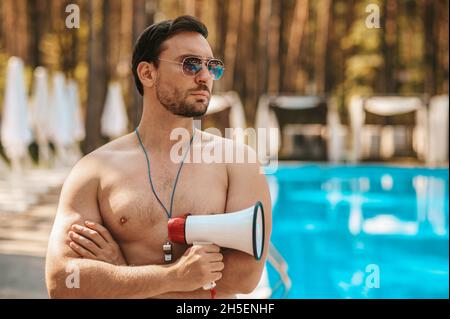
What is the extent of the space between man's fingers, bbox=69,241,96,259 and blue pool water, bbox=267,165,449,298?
1.17m

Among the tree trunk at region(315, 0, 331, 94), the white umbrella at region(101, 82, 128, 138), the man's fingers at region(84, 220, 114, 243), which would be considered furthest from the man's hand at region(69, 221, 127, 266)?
the tree trunk at region(315, 0, 331, 94)

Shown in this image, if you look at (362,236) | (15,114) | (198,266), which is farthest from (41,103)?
(198,266)

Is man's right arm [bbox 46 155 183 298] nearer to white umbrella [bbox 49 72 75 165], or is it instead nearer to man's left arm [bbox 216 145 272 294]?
man's left arm [bbox 216 145 272 294]

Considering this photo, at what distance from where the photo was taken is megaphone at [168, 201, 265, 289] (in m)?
1.45

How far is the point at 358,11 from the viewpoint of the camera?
105 ft

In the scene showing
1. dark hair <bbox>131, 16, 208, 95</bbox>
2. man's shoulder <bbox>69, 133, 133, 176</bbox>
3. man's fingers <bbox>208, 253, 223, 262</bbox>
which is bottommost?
man's fingers <bbox>208, 253, 223, 262</bbox>

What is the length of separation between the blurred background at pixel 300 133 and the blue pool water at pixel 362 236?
0.09 feet

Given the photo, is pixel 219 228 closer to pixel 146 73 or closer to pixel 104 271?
pixel 104 271

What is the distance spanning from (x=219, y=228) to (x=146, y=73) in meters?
0.42

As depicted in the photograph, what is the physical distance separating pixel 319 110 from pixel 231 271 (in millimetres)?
16050

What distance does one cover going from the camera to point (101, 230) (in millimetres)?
1548

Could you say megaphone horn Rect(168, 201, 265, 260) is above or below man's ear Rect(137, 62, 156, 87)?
below
